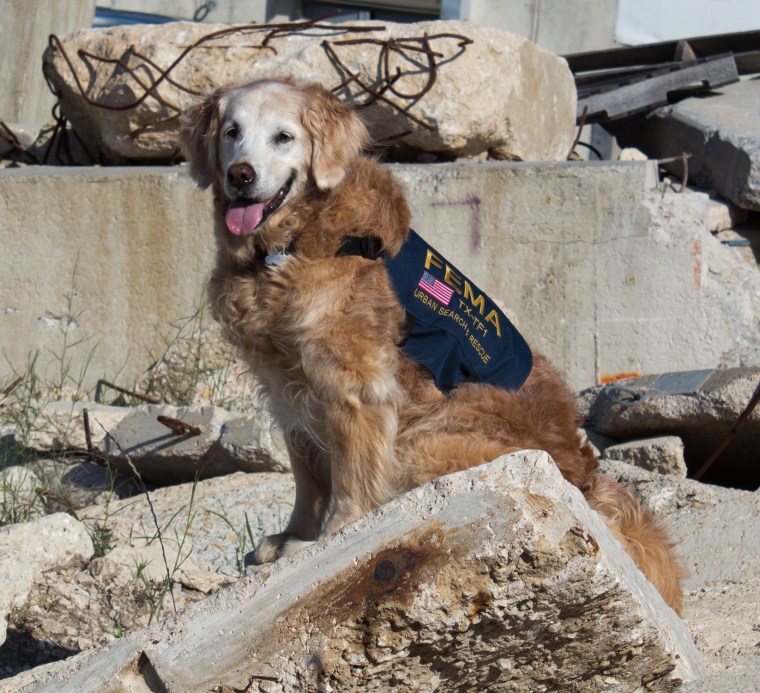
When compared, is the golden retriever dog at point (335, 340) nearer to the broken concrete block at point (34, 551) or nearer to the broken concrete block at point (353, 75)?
the broken concrete block at point (34, 551)

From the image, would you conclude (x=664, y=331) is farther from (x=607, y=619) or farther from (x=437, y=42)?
(x=607, y=619)

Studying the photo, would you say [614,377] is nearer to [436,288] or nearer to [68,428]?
[436,288]

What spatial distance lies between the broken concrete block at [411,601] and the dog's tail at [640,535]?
2.92ft

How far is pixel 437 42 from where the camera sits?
22.4 feet

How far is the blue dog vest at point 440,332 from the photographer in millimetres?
4078

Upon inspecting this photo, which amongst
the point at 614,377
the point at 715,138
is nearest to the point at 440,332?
the point at 614,377

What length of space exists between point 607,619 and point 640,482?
229 centimetres

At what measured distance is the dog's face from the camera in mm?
4152

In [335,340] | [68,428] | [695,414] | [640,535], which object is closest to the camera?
[640,535]

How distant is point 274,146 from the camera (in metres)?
4.22

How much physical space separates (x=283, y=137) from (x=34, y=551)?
5.74 ft

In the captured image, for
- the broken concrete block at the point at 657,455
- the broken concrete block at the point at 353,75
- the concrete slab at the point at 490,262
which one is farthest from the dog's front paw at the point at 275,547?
the broken concrete block at the point at 353,75

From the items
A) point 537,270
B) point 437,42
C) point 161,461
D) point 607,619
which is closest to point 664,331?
point 537,270

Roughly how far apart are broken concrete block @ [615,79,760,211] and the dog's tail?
4.28 meters
